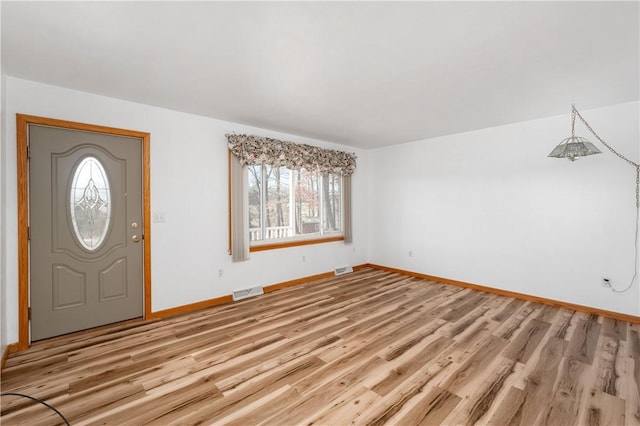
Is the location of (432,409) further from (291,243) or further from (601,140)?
(601,140)

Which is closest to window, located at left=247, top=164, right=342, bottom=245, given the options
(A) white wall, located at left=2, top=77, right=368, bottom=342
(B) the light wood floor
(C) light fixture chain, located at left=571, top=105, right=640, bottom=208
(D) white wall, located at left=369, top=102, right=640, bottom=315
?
(A) white wall, located at left=2, top=77, right=368, bottom=342

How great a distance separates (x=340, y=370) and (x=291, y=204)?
3116mm

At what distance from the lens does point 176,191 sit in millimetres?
3643

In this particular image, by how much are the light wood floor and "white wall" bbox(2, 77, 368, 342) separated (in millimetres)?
514

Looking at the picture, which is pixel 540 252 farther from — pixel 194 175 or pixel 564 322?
pixel 194 175

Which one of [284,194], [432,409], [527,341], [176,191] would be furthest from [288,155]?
[527,341]

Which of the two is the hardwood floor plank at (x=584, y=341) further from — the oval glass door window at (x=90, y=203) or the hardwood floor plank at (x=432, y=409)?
the oval glass door window at (x=90, y=203)

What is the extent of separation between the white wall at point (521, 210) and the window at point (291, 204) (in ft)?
4.05

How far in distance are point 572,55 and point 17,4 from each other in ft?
12.9

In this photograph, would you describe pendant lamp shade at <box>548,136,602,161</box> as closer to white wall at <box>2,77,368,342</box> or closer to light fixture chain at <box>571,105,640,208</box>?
light fixture chain at <box>571,105,640,208</box>

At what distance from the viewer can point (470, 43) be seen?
6.92 ft

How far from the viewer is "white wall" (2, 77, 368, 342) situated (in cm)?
268

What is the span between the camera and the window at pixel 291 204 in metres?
4.52

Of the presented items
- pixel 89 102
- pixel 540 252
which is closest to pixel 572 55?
pixel 540 252
